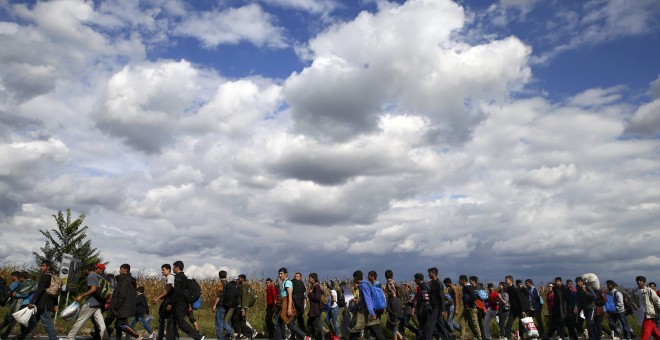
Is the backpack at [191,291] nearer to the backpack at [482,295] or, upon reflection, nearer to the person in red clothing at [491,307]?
the backpack at [482,295]

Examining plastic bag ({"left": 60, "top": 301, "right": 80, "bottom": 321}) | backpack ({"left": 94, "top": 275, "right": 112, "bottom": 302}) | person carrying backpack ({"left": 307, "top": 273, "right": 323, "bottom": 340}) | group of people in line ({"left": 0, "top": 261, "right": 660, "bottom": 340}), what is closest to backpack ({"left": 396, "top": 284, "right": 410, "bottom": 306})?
group of people in line ({"left": 0, "top": 261, "right": 660, "bottom": 340})

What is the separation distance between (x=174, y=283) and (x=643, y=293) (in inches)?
453

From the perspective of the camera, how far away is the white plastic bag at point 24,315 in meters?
11.6

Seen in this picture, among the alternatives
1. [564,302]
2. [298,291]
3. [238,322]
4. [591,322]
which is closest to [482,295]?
[564,302]

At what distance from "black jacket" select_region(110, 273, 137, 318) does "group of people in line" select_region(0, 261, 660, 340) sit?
0.02m

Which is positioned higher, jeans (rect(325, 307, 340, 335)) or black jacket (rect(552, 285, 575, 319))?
black jacket (rect(552, 285, 575, 319))

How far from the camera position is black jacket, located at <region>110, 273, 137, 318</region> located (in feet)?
39.6

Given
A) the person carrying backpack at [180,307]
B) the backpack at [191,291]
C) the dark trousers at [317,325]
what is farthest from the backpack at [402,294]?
the person carrying backpack at [180,307]

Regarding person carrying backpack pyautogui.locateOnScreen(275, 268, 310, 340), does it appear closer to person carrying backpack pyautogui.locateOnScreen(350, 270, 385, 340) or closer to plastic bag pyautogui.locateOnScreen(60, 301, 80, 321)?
person carrying backpack pyautogui.locateOnScreen(350, 270, 385, 340)

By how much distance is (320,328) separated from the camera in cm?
1327

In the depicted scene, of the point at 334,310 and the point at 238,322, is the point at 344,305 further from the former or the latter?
the point at 238,322

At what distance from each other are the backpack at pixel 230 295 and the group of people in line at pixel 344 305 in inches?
1.1

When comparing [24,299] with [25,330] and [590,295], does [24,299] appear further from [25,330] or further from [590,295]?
[590,295]

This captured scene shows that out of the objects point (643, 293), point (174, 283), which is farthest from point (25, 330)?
point (643, 293)
